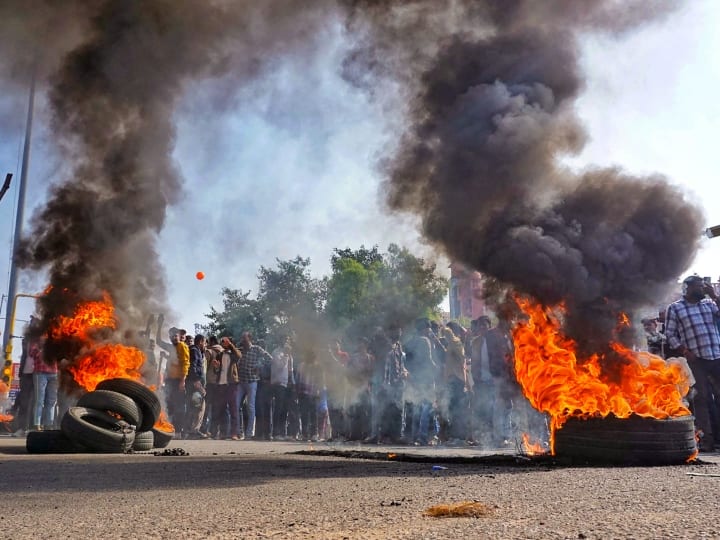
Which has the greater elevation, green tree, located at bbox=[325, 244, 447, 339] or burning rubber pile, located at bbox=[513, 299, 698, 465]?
green tree, located at bbox=[325, 244, 447, 339]

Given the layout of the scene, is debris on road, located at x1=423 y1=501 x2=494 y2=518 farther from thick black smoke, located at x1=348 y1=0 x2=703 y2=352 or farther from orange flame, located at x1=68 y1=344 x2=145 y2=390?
orange flame, located at x1=68 y1=344 x2=145 y2=390

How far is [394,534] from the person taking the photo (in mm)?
3102

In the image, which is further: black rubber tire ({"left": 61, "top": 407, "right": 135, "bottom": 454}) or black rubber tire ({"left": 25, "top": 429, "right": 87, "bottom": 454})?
black rubber tire ({"left": 25, "top": 429, "right": 87, "bottom": 454})

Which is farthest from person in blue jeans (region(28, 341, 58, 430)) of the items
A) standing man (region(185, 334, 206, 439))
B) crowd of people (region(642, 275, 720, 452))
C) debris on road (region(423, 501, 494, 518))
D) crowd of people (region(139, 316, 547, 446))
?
crowd of people (region(642, 275, 720, 452))

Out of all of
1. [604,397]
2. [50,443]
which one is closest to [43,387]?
[50,443]

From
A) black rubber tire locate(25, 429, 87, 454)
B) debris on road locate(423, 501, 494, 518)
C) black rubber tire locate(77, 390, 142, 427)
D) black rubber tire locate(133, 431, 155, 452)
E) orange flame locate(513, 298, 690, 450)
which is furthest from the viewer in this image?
black rubber tire locate(133, 431, 155, 452)

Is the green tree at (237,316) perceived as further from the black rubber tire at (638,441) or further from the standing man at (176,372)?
the black rubber tire at (638,441)

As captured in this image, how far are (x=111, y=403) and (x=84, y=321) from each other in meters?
3.27

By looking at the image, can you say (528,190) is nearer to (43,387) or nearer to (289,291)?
(43,387)

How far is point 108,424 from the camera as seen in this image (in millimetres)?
9016

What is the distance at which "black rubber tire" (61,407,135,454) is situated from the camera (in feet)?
28.3

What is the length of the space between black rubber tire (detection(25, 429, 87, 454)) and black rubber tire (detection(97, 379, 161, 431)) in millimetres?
929

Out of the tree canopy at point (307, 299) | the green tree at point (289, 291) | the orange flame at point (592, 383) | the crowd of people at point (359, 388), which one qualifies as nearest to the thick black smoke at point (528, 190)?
the orange flame at point (592, 383)

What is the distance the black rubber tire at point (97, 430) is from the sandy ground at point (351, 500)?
176 centimetres
